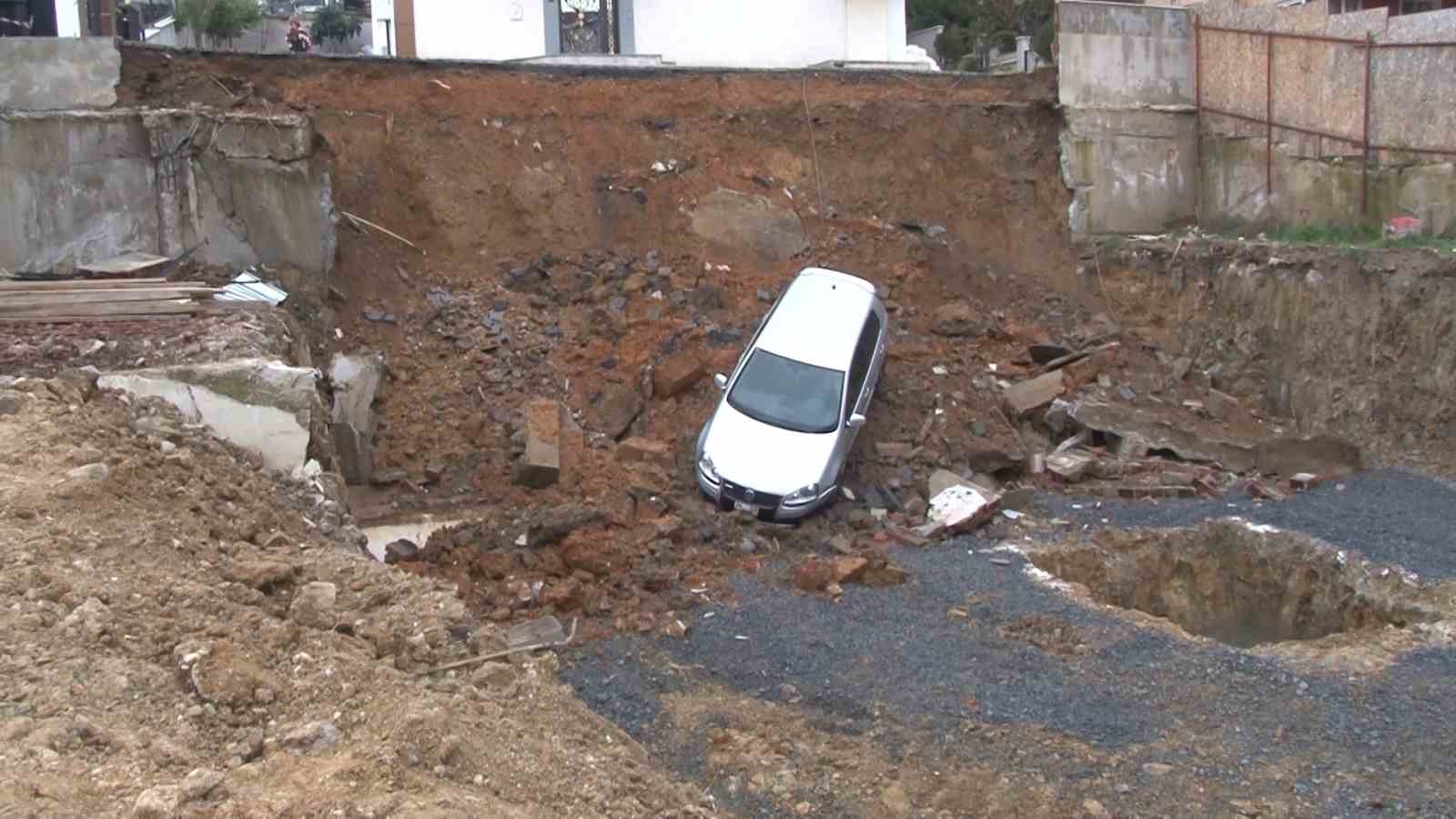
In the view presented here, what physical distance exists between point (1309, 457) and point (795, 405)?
255 inches

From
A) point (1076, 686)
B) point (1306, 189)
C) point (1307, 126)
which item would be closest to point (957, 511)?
point (1076, 686)

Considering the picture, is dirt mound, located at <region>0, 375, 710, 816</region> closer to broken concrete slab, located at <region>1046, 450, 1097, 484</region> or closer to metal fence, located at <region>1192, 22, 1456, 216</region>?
broken concrete slab, located at <region>1046, 450, 1097, 484</region>

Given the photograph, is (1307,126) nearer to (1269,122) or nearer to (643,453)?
(1269,122)

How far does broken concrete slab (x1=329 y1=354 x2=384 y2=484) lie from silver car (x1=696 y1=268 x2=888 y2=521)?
12.2 ft

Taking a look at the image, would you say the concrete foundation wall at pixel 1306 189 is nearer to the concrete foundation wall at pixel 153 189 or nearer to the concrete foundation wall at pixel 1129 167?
the concrete foundation wall at pixel 1129 167

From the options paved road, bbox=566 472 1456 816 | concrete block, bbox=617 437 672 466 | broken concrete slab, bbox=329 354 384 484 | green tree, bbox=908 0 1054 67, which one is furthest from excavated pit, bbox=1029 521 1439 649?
green tree, bbox=908 0 1054 67

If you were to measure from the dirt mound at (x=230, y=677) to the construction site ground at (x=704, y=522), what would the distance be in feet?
0.09

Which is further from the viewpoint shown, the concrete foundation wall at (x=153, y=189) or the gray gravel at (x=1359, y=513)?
the concrete foundation wall at (x=153, y=189)

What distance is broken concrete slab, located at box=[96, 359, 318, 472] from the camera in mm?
10039

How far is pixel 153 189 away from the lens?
16.1m

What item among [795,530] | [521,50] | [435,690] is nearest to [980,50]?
[521,50]

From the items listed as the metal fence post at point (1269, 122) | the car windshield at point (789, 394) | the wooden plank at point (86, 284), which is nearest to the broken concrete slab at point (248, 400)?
the wooden plank at point (86, 284)

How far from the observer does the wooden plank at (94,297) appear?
479 inches

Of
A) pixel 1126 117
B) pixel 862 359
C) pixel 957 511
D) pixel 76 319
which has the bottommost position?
pixel 957 511
